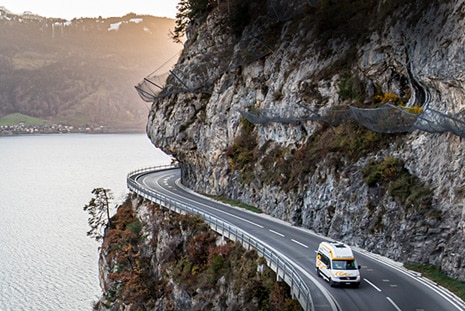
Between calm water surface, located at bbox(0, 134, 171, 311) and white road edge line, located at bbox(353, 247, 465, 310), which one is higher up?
white road edge line, located at bbox(353, 247, 465, 310)

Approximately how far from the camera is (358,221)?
31531 mm

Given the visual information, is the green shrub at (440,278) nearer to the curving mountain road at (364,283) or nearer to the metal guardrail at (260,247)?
the curving mountain road at (364,283)

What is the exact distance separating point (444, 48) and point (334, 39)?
54.2 ft

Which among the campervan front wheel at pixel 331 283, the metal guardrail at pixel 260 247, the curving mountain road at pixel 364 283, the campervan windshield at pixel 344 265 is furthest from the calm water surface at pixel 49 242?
the campervan windshield at pixel 344 265

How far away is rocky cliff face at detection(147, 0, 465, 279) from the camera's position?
27609mm

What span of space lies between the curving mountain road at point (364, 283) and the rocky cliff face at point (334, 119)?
1.41 m

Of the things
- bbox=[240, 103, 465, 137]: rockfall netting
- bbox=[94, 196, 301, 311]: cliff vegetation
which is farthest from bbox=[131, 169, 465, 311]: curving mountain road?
bbox=[240, 103, 465, 137]: rockfall netting

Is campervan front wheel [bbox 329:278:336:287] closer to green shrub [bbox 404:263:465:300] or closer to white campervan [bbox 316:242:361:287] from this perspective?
white campervan [bbox 316:242:361:287]

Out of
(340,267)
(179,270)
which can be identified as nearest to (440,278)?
(340,267)

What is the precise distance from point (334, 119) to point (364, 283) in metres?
17.1

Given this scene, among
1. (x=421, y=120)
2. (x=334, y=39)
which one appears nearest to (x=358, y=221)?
(x=421, y=120)

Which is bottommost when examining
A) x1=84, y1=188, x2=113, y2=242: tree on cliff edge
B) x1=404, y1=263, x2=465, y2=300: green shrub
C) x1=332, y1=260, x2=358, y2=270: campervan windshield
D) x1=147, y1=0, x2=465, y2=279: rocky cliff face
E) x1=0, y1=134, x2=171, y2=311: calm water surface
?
x1=0, y1=134, x2=171, y2=311: calm water surface

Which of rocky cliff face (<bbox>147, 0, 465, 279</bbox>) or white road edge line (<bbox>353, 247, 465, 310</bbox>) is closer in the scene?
white road edge line (<bbox>353, 247, 465, 310</bbox>)

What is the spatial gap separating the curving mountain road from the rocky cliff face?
1406mm
